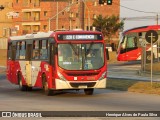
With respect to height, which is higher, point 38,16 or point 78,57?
point 78,57

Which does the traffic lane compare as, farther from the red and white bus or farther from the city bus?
the red and white bus

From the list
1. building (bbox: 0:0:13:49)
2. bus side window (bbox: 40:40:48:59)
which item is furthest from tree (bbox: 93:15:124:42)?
bus side window (bbox: 40:40:48:59)

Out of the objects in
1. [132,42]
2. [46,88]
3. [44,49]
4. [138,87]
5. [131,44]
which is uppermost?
[44,49]

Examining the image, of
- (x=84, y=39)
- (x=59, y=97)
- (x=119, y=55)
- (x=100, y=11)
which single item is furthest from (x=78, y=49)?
(x=100, y=11)

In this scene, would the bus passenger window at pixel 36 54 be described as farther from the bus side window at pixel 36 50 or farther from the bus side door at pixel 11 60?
the bus side door at pixel 11 60

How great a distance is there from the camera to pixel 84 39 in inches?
1049

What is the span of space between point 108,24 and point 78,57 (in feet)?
308

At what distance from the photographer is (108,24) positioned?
119875mm

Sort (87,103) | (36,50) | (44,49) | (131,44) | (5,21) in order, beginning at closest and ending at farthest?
(87,103), (44,49), (36,50), (131,44), (5,21)

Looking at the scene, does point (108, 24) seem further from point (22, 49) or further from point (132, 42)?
point (22, 49)

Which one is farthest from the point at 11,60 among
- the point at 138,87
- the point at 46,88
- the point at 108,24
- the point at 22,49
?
the point at 108,24

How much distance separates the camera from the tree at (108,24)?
119m

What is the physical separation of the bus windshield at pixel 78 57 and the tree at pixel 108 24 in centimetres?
9122

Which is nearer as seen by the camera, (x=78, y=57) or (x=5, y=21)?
(x=78, y=57)
